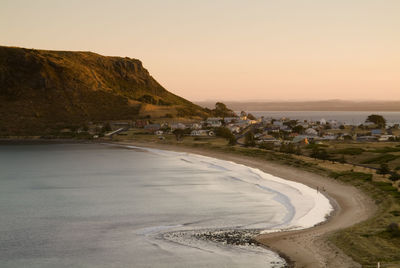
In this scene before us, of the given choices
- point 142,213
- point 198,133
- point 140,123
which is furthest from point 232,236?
point 140,123

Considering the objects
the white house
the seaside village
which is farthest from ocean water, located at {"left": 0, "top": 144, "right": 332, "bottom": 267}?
the white house

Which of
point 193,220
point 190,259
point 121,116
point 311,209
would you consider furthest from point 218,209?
point 121,116

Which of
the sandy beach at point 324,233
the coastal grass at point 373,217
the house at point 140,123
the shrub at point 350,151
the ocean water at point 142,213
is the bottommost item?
the ocean water at point 142,213

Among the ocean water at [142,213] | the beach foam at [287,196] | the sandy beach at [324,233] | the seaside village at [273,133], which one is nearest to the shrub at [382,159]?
the sandy beach at [324,233]

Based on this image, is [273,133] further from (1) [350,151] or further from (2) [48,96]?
(2) [48,96]

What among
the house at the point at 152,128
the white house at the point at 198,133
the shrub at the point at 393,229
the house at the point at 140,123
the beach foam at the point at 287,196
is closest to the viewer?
the shrub at the point at 393,229

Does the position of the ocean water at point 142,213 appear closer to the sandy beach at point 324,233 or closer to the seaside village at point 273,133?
the sandy beach at point 324,233

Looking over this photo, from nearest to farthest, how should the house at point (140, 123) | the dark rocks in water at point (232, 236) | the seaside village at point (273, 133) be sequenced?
the dark rocks in water at point (232, 236)
the seaside village at point (273, 133)
the house at point (140, 123)
